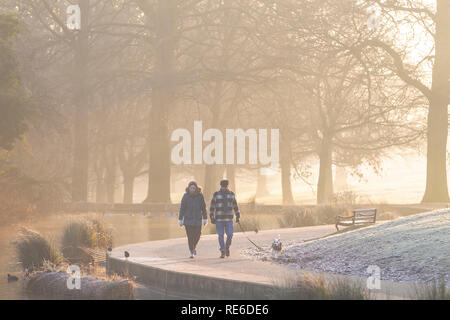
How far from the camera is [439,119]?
36.5 meters

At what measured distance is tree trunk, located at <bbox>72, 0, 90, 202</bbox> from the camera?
42.2m

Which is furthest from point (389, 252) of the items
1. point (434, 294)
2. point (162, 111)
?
point (162, 111)

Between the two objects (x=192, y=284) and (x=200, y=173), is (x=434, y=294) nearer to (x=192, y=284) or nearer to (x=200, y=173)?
(x=192, y=284)

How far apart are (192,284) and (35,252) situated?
478 cm

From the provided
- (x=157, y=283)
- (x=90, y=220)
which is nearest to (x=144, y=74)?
(x=90, y=220)

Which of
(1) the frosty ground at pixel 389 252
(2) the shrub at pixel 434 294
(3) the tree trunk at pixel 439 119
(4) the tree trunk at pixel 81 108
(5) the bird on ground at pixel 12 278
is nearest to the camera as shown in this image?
(2) the shrub at pixel 434 294

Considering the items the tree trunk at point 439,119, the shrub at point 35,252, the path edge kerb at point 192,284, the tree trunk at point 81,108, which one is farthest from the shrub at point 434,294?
the tree trunk at point 81,108

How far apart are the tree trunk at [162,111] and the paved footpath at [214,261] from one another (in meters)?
17.1

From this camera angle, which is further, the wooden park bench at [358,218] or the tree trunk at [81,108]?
the tree trunk at [81,108]

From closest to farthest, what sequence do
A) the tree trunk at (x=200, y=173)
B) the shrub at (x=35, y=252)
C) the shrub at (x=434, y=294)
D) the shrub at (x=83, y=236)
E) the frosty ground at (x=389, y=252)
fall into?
the shrub at (x=434, y=294), the frosty ground at (x=389, y=252), the shrub at (x=35, y=252), the shrub at (x=83, y=236), the tree trunk at (x=200, y=173)

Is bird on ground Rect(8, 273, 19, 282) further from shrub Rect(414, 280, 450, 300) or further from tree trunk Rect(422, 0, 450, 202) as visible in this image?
tree trunk Rect(422, 0, 450, 202)

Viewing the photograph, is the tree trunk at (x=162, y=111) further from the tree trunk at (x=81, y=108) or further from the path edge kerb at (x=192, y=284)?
the path edge kerb at (x=192, y=284)

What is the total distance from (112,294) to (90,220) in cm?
979

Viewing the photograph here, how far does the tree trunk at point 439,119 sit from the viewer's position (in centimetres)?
3644
